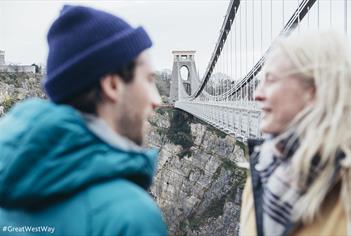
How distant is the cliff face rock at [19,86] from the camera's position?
2958 cm

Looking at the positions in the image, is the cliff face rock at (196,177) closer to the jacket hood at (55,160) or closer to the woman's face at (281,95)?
the woman's face at (281,95)

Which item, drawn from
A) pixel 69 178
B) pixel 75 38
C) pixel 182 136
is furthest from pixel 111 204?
pixel 182 136

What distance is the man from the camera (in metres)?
0.68

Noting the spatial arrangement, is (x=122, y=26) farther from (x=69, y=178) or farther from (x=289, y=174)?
(x=289, y=174)

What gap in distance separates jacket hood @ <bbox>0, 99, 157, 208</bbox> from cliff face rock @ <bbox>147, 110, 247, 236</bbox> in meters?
22.1

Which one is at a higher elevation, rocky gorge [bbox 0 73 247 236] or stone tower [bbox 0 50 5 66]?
stone tower [bbox 0 50 5 66]

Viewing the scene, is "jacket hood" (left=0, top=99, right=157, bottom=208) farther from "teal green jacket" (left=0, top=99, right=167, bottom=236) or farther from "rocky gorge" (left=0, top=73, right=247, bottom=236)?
"rocky gorge" (left=0, top=73, right=247, bottom=236)

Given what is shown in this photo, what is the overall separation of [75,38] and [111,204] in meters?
0.27

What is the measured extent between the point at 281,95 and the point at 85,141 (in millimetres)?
371

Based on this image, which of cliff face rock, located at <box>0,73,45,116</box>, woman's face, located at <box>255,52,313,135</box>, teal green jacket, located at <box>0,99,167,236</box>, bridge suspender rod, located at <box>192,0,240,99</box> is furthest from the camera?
cliff face rock, located at <box>0,73,45,116</box>

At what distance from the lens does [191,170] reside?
30.4 metres

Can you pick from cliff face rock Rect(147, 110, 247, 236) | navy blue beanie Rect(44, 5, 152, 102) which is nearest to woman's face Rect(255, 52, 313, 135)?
navy blue beanie Rect(44, 5, 152, 102)

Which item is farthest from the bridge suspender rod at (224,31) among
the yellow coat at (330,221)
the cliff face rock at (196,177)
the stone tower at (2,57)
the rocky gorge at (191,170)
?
the stone tower at (2,57)

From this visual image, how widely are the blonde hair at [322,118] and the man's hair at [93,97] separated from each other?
284 millimetres
